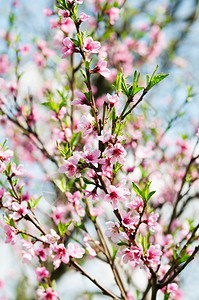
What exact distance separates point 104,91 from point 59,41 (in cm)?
255

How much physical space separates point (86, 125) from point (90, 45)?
37cm

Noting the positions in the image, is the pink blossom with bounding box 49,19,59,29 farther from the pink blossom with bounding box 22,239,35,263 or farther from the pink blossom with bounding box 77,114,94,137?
the pink blossom with bounding box 22,239,35,263

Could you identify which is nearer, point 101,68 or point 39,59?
point 101,68

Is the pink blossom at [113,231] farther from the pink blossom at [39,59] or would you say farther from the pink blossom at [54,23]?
the pink blossom at [39,59]

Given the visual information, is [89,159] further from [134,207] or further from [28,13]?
[28,13]

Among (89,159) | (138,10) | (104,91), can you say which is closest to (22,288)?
(104,91)

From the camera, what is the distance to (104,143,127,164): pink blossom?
1.18 metres

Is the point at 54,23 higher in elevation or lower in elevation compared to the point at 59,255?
higher

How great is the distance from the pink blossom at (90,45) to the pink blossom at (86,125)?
0.31 m

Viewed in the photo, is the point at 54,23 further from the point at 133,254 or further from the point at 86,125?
the point at 133,254

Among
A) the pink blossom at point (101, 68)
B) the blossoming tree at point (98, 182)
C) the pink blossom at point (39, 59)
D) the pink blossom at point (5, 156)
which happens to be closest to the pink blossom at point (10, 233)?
the blossoming tree at point (98, 182)

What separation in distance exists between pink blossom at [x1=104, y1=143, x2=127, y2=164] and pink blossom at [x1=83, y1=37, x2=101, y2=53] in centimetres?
46

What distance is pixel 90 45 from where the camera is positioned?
→ 1.31 metres

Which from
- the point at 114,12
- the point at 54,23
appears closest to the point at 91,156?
the point at 54,23
